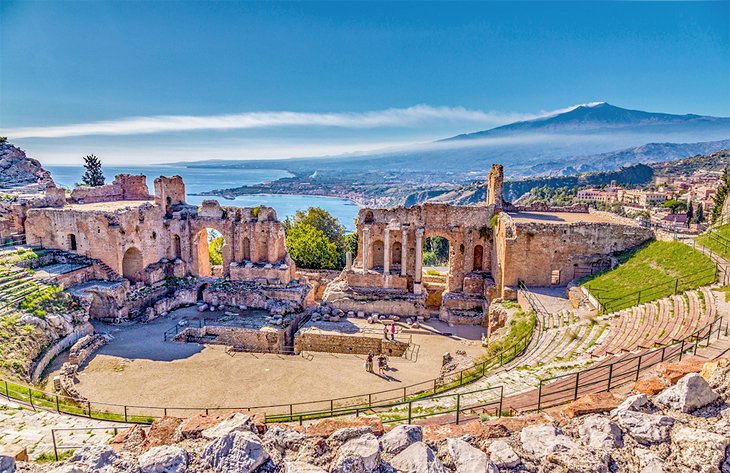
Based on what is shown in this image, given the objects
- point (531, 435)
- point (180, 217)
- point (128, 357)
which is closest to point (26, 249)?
point (180, 217)

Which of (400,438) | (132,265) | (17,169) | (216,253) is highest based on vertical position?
(17,169)

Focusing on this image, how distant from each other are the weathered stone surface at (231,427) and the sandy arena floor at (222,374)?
10.0m

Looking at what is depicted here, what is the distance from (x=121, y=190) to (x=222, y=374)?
2133cm

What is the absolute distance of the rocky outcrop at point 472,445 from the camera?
5.87 metres

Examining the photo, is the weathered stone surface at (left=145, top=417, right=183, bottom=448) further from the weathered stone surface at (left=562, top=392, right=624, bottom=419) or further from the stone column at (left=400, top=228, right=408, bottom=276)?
the stone column at (left=400, top=228, right=408, bottom=276)

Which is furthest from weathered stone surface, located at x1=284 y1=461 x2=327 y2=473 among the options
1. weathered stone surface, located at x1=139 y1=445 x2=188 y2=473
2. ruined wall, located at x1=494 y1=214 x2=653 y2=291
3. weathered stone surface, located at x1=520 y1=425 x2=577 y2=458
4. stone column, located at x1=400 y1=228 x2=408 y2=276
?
stone column, located at x1=400 y1=228 x2=408 y2=276

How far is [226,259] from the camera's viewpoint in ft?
99.2

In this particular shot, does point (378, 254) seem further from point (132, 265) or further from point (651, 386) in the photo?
point (651, 386)

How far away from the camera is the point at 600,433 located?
21.1ft

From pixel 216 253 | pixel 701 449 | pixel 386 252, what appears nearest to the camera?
pixel 701 449

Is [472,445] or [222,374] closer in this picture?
[472,445]

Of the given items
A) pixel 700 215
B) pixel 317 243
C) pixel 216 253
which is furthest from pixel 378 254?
pixel 700 215

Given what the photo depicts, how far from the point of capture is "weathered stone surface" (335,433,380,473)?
5902 millimetres

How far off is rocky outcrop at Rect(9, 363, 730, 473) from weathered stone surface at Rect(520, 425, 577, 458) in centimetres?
1
